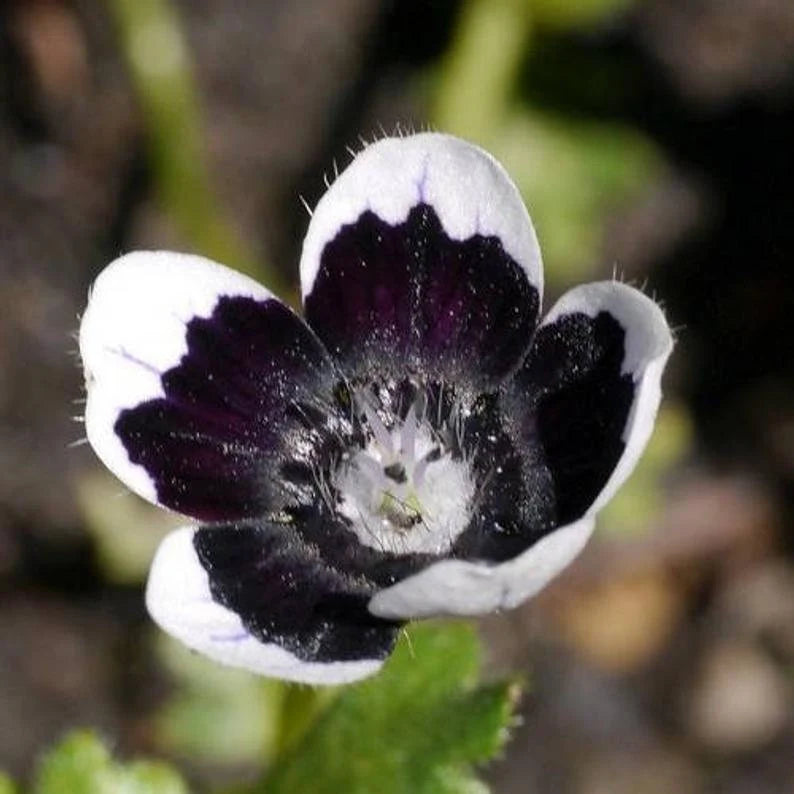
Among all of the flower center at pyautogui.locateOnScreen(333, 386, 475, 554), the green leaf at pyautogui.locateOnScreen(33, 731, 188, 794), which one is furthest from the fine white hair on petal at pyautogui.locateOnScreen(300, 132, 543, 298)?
the green leaf at pyautogui.locateOnScreen(33, 731, 188, 794)

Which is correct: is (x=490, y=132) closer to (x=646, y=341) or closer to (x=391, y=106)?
(x=391, y=106)

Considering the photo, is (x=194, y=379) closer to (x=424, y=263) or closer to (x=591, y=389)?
(x=424, y=263)

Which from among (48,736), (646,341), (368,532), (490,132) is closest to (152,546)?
(48,736)

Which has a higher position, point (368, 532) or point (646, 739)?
point (368, 532)

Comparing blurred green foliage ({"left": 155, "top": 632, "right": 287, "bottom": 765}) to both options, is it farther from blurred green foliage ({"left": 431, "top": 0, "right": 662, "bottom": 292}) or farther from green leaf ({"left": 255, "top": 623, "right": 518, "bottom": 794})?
green leaf ({"left": 255, "top": 623, "right": 518, "bottom": 794})

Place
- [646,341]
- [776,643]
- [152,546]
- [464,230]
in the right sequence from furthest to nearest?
1. [776,643]
2. [152,546]
3. [464,230]
4. [646,341]

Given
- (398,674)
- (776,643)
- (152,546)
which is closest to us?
(398,674)

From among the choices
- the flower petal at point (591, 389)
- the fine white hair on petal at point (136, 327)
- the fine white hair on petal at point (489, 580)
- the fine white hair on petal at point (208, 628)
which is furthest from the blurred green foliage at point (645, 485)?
the fine white hair on petal at point (489, 580)
